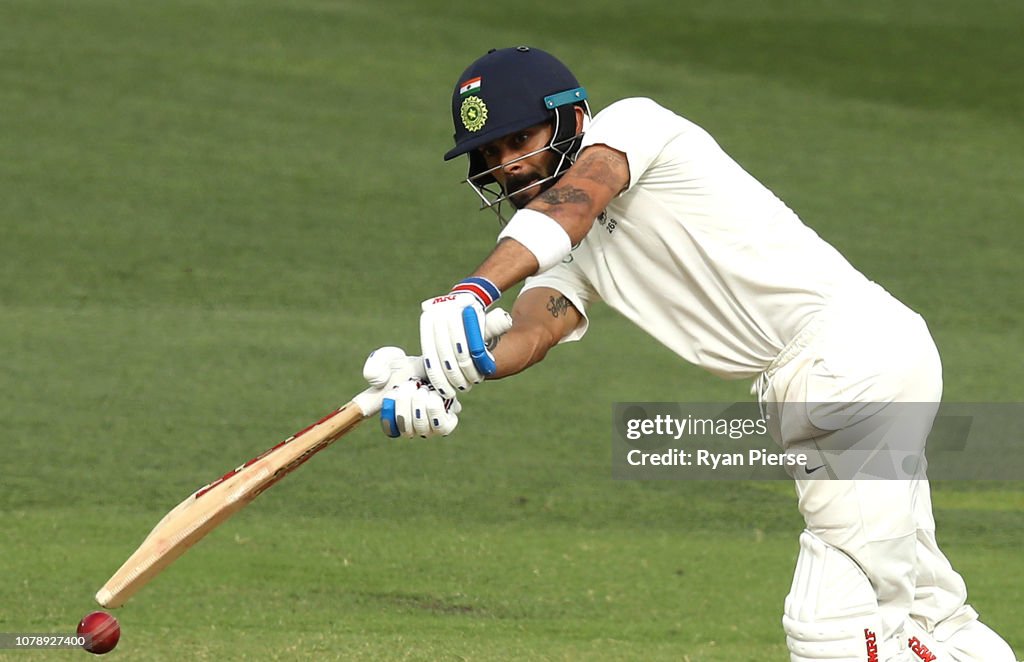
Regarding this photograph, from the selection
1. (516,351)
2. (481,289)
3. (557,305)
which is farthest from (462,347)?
(557,305)

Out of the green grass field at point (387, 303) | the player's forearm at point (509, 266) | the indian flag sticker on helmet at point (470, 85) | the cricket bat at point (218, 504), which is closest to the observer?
the player's forearm at point (509, 266)

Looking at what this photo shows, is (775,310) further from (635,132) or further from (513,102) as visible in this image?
(513,102)

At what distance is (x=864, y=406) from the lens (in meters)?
4.23

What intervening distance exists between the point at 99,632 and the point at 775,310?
2.07 metres

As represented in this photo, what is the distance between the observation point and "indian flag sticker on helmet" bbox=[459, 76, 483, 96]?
4.34m

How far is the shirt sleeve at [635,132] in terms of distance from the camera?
162 inches

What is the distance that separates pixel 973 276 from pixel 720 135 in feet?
13.7

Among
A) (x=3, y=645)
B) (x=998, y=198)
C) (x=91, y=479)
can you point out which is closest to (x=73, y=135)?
(x=91, y=479)

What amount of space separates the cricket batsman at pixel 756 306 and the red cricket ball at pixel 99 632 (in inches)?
46.1

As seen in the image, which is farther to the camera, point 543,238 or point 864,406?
point 864,406

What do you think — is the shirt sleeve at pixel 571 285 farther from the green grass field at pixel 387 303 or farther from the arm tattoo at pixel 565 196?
the green grass field at pixel 387 303

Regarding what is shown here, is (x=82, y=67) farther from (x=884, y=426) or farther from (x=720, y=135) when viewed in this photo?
(x=884, y=426)

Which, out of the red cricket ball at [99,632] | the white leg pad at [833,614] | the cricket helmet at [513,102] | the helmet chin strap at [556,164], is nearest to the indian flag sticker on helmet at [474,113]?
the cricket helmet at [513,102]

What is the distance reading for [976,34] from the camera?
20.8 meters
